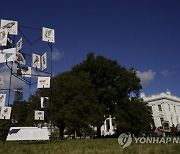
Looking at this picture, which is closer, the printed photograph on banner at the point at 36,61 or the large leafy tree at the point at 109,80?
the printed photograph on banner at the point at 36,61

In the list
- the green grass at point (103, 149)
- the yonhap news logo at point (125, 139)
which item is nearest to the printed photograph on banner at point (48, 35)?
the green grass at point (103, 149)

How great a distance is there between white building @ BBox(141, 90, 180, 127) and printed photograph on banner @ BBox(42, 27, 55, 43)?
76779mm

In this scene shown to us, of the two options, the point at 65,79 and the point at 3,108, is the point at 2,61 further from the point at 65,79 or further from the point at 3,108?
the point at 65,79

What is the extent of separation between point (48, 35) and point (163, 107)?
78.0 metres

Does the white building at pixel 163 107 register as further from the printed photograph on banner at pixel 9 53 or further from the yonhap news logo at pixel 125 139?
the yonhap news logo at pixel 125 139

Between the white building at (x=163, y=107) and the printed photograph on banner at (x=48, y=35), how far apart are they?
7678 cm

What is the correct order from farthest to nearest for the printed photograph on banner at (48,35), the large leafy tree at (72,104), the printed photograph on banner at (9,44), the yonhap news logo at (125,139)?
the large leafy tree at (72,104), the printed photograph on banner at (48,35), the printed photograph on banner at (9,44), the yonhap news logo at (125,139)

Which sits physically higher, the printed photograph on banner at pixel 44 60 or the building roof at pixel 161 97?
the building roof at pixel 161 97

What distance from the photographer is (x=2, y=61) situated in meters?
20.5

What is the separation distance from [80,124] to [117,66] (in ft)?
56.7

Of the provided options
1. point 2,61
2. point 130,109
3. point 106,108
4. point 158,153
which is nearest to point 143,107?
point 130,109

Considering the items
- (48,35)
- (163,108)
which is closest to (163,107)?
(163,108)

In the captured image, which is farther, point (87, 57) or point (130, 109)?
point (87, 57)

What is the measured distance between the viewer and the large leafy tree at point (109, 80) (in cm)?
5394
